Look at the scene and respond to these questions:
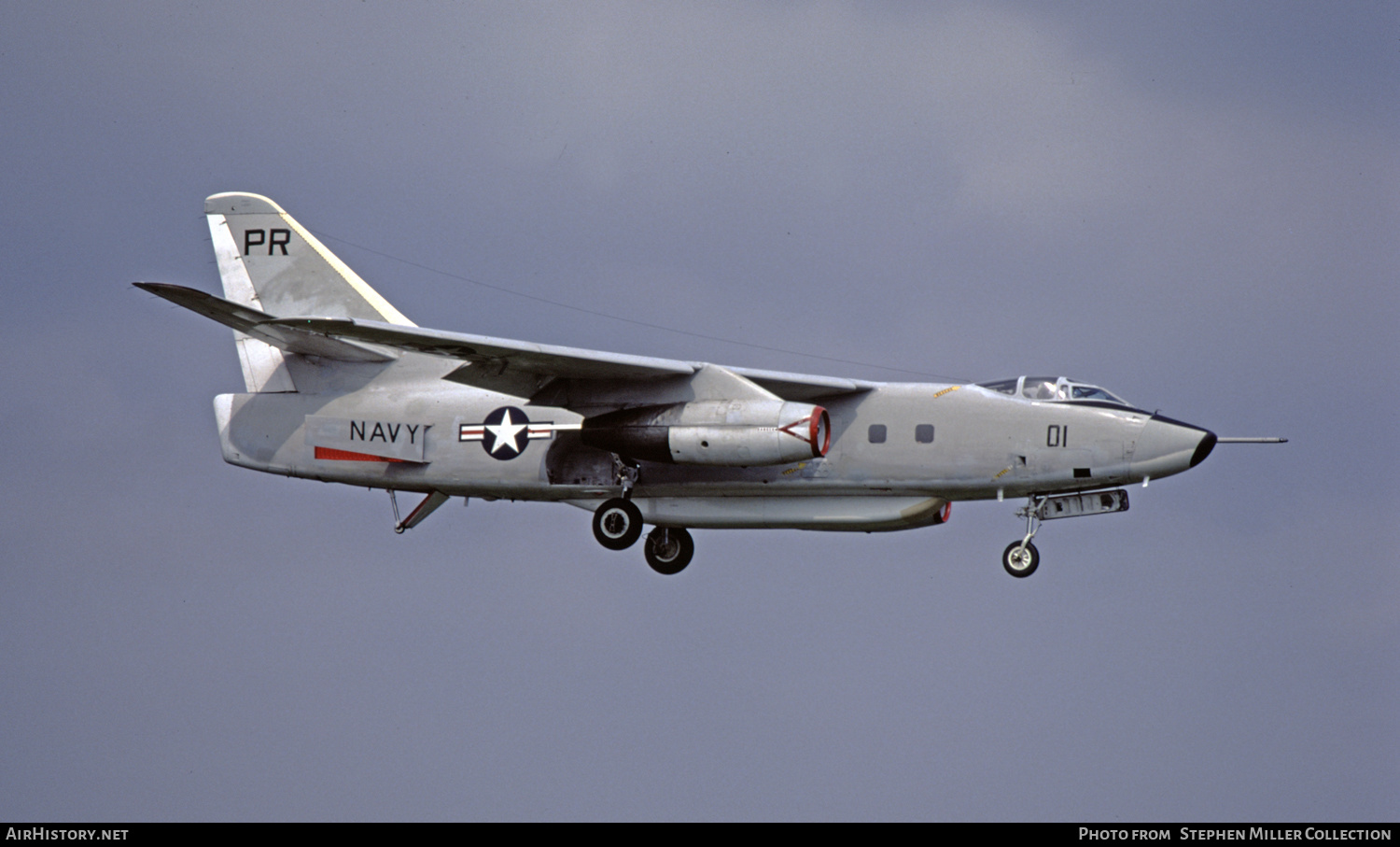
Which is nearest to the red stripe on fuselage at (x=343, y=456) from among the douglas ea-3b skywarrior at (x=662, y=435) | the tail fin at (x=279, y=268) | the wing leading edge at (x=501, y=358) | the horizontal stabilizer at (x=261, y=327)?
the douglas ea-3b skywarrior at (x=662, y=435)

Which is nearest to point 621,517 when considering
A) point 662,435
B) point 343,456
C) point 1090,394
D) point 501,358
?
point 662,435

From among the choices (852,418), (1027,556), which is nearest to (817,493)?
(852,418)

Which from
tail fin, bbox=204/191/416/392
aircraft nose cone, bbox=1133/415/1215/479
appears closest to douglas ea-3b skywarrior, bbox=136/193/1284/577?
aircraft nose cone, bbox=1133/415/1215/479

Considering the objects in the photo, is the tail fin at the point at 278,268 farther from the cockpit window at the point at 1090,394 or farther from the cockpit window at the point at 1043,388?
the cockpit window at the point at 1090,394

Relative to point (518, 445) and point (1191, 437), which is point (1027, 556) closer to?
point (1191, 437)

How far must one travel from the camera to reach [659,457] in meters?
26.1

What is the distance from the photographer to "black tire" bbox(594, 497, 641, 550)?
2738 centimetres

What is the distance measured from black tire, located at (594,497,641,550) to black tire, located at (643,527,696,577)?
1.99 meters

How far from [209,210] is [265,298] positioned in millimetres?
2153

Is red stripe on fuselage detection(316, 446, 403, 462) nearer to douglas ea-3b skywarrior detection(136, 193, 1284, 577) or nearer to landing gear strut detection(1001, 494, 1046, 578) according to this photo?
douglas ea-3b skywarrior detection(136, 193, 1284, 577)

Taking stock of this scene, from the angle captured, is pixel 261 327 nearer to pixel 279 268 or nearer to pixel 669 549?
pixel 279 268

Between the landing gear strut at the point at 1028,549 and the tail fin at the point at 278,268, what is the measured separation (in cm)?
1123

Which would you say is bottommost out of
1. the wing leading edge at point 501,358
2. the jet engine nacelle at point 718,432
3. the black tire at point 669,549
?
the black tire at point 669,549

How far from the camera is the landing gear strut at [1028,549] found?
26594 mm
